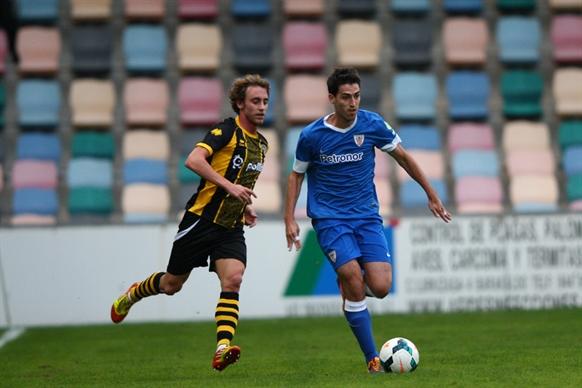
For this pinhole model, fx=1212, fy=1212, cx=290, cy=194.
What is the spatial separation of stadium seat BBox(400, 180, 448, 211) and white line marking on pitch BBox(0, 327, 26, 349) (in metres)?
5.74

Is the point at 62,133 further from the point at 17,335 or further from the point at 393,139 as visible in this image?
the point at 393,139

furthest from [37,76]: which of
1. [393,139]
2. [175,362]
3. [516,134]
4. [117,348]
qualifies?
[393,139]

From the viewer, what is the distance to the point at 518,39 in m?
19.4

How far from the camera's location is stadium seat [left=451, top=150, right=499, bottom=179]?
17.5 meters

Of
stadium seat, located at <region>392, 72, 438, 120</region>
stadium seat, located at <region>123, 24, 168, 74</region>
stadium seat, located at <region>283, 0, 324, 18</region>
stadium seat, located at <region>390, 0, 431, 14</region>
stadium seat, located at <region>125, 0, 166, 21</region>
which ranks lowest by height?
stadium seat, located at <region>392, 72, 438, 120</region>

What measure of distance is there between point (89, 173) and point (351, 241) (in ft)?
32.2

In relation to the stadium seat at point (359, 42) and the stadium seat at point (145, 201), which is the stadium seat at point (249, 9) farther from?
the stadium seat at point (145, 201)

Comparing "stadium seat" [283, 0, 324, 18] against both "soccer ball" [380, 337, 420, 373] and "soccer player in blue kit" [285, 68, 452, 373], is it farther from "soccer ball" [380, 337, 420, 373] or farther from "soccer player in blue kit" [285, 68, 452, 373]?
"soccer ball" [380, 337, 420, 373]

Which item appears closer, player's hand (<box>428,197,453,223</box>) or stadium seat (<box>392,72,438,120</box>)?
player's hand (<box>428,197,453,223</box>)

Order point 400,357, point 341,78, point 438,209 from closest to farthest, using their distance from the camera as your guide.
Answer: point 400,357 → point 341,78 → point 438,209

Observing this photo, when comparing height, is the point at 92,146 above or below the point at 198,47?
below

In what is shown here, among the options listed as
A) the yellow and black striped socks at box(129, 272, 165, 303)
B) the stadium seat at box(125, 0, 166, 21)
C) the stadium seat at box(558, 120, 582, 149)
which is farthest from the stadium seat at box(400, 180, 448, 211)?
the yellow and black striped socks at box(129, 272, 165, 303)

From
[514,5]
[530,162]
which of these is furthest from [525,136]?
[514,5]

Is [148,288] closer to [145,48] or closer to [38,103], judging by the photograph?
[38,103]
